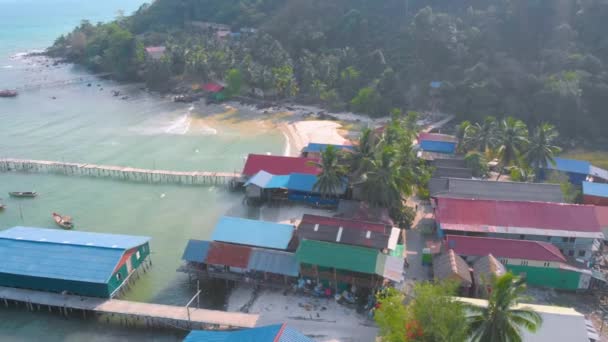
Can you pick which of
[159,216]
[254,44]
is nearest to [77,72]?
[254,44]

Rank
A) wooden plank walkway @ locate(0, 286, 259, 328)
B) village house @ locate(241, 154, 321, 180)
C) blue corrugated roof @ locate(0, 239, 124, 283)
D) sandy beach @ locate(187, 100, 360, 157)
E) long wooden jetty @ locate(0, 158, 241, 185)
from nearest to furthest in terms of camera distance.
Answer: wooden plank walkway @ locate(0, 286, 259, 328) < blue corrugated roof @ locate(0, 239, 124, 283) < village house @ locate(241, 154, 321, 180) < long wooden jetty @ locate(0, 158, 241, 185) < sandy beach @ locate(187, 100, 360, 157)

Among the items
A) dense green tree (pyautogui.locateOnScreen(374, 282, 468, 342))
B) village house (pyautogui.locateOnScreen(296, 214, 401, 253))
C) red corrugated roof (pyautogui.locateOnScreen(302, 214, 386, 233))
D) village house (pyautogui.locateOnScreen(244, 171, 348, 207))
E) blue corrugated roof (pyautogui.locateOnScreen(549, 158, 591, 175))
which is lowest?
dense green tree (pyautogui.locateOnScreen(374, 282, 468, 342))

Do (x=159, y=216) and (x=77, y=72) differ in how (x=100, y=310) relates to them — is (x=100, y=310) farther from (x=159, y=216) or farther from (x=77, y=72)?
(x=77, y=72)

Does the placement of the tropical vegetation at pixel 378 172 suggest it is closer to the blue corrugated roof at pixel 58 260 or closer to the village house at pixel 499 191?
the village house at pixel 499 191

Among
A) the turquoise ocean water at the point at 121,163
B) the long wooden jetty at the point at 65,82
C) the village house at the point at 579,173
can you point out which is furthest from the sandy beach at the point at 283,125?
the long wooden jetty at the point at 65,82

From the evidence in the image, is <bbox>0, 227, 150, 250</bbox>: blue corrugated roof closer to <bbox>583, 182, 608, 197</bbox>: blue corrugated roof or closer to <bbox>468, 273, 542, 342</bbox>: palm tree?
<bbox>468, 273, 542, 342</bbox>: palm tree

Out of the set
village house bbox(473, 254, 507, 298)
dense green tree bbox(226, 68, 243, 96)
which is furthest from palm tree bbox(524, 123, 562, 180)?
dense green tree bbox(226, 68, 243, 96)
